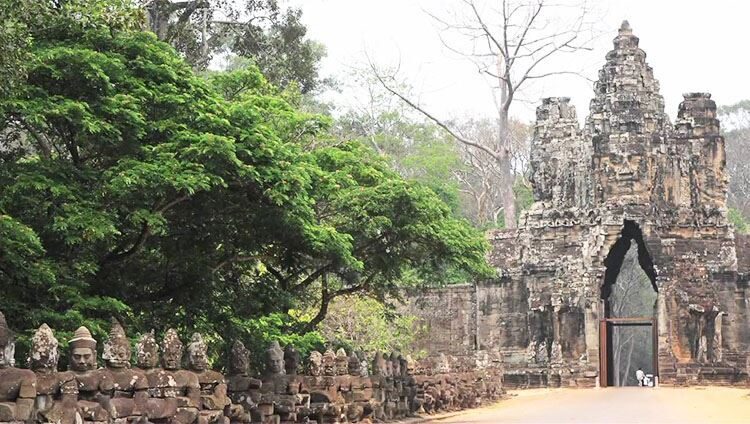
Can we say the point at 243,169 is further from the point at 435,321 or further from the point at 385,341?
the point at 435,321

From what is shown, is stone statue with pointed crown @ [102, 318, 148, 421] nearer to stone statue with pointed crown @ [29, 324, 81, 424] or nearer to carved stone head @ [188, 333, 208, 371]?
stone statue with pointed crown @ [29, 324, 81, 424]

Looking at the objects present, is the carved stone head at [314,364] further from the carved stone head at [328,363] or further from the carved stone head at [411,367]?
the carved stone head at [411,367]

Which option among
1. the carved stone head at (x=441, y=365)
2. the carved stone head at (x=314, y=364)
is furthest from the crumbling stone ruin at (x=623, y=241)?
the carved stone head at (x=314, y=364)

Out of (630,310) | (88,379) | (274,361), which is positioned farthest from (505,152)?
(88,379)

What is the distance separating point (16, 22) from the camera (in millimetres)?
13047

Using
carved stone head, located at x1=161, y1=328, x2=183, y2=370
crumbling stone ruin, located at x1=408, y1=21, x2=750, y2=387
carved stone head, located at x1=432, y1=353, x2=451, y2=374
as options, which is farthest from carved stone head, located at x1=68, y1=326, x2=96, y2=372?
crumbling stone ruin, located at x1=408, y1=21, x2=750, y2=387

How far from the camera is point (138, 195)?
15234 mm

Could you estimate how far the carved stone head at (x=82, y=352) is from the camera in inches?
455

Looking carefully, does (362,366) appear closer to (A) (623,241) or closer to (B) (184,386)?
(B) (184,386)

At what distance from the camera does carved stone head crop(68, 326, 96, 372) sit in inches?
455

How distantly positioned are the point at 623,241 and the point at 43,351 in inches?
1270

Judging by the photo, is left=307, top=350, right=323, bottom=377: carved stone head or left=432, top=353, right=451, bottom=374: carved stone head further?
left=432, top=353, right=451, bottom=374: carved stone head

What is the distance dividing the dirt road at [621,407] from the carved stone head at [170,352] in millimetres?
8112

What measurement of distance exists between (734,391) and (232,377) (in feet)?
70.9
